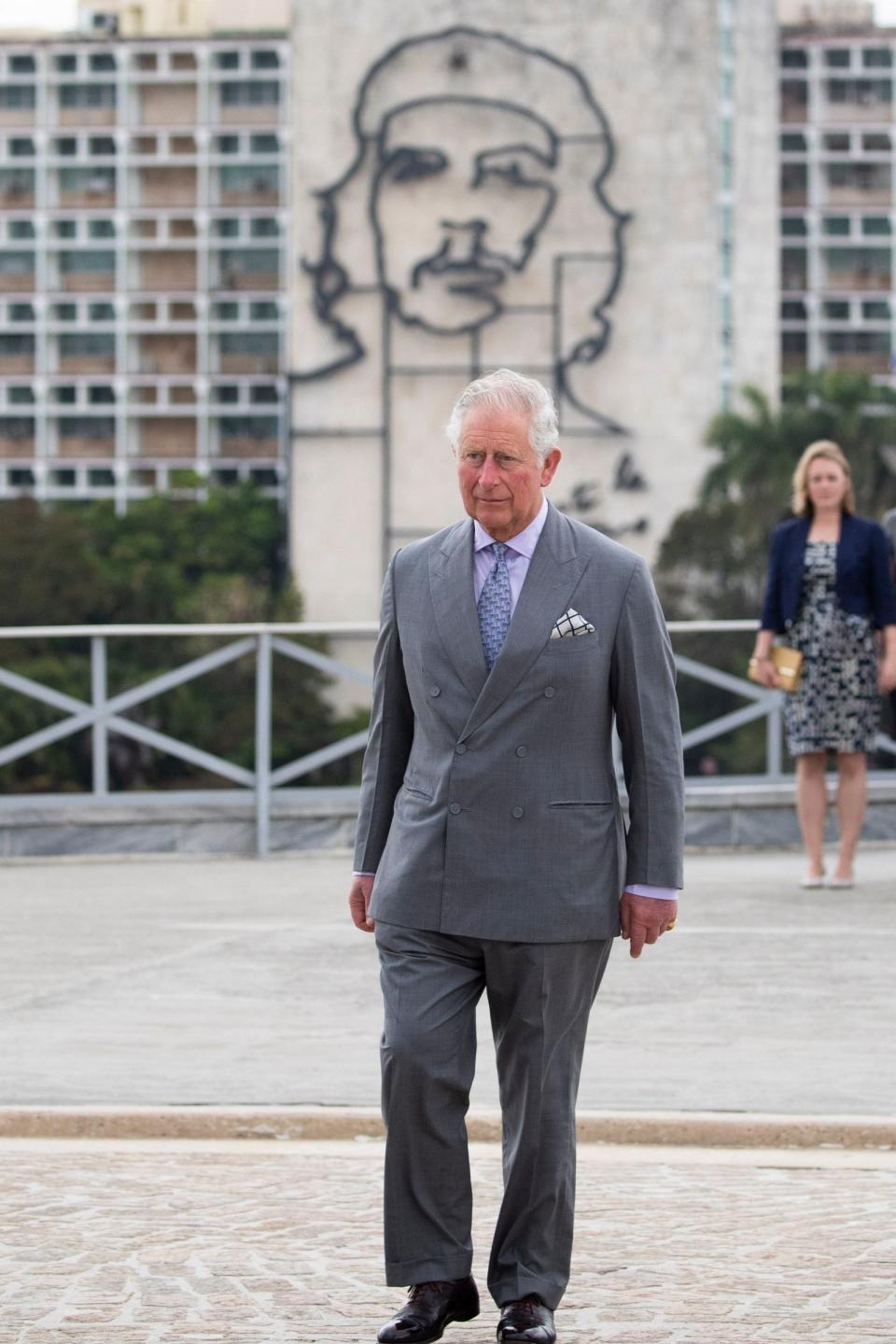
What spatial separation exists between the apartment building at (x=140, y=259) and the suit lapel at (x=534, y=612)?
128 m

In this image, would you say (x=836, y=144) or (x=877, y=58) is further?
(x=836, y=144)

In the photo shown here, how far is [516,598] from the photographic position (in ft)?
15.0

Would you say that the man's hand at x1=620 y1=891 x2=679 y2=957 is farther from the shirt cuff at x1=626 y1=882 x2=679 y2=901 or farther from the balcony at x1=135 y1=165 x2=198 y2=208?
the balcony at x1=135 y1=165 x2=198 y2=208

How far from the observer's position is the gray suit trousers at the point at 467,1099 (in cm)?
440

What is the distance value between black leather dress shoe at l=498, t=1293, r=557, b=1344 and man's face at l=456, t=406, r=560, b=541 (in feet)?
4.58

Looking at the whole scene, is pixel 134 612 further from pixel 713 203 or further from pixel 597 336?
pixel 713 203

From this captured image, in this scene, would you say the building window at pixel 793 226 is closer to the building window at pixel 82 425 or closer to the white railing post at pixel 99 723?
the building window at pixel 82 425

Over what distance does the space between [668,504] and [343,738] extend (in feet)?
242

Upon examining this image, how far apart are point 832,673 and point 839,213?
125m

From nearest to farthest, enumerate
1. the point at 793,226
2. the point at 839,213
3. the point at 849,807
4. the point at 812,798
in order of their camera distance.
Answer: the point at 812,798 → the point at 849,807 → the point at 839,213 → the point at 793,226

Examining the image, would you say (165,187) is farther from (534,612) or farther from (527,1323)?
(527,1323)

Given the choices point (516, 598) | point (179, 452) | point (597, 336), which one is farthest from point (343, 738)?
point (179, 452)

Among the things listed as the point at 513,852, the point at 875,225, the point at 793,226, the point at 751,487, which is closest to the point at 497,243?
the point at 751,487

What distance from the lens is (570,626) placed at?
450 cm
